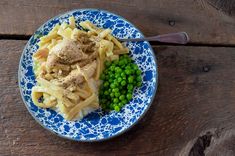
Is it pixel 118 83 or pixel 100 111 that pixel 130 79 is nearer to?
pixel 118 83

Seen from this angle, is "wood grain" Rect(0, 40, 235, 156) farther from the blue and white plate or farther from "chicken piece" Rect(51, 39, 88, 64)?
"chicken piece" Rect(51, 39, 88, 64)

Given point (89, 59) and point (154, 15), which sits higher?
point (154, 15)

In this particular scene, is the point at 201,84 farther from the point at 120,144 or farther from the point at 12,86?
the point at 12,86

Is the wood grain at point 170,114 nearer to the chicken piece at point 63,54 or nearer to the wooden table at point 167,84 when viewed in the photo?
the wooden table at point 167,84

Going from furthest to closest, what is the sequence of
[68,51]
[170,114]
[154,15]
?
[154,15] → [170,114] → [68,51]

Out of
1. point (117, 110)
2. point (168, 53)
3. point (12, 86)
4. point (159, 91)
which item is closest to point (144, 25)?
point (168, 53)

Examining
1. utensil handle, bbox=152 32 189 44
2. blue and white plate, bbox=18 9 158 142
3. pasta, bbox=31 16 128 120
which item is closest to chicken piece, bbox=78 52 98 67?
pasta, bbox=31 16 128 120

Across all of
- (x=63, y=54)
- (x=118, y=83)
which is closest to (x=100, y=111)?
(x=118, y=83)
